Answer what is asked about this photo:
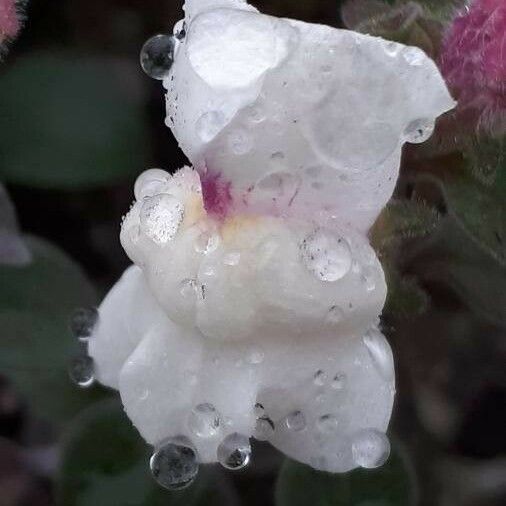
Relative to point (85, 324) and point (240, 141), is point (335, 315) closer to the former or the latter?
point (240, 141)

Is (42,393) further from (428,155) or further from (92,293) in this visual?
(428,155)

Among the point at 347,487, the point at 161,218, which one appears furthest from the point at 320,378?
the point at 347,487

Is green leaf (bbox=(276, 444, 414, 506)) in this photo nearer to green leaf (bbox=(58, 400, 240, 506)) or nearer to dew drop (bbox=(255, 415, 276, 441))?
green leaf (bbox=(58, 400, 240, 506))

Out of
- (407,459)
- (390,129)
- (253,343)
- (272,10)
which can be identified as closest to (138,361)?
(253,343)

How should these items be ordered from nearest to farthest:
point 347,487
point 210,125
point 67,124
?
point 210,125 → point 347,487 → point 67,124

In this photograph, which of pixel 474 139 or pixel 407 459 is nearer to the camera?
pixel 474 139

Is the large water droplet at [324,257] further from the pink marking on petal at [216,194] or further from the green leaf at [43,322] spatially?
the green leaf at [43,322]

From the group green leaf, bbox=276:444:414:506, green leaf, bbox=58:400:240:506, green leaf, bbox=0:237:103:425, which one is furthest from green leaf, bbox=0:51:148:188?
green leaf, bbox=276:444:414:506
